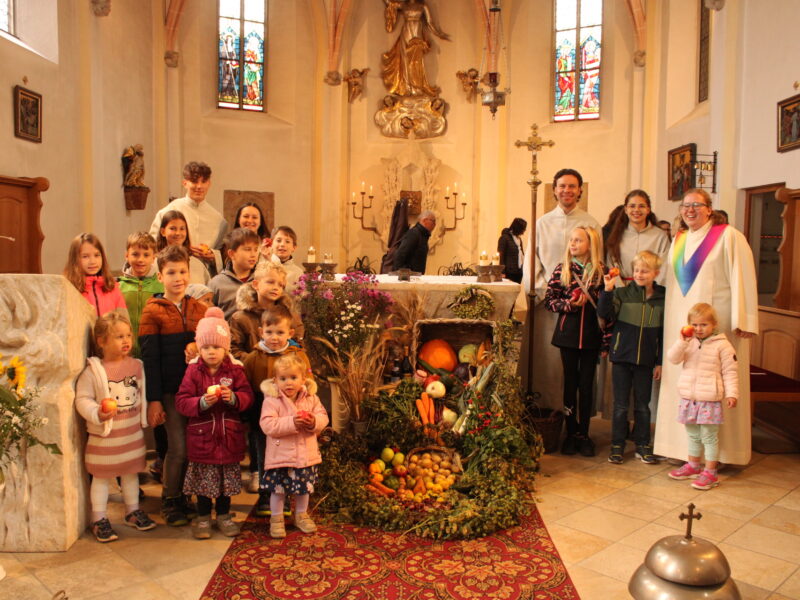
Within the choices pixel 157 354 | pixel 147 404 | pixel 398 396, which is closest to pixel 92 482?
pixel 147 404

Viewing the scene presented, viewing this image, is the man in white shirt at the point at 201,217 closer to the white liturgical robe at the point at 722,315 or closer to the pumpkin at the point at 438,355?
the pumpkin at the point at 438,355

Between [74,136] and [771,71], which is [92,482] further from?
[771,71]

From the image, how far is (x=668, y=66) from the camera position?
1132 cm

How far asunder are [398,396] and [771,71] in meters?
5.80

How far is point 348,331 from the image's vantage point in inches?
203

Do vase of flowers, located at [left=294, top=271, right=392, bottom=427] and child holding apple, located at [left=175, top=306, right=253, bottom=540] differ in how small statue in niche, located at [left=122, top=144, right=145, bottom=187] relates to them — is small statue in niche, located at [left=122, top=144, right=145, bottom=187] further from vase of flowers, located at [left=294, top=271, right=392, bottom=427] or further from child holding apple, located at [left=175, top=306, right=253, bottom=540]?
child holding apple, located at [left=175, top=306, right=253, bottom=540]

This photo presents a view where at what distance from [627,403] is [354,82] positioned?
9.64 m

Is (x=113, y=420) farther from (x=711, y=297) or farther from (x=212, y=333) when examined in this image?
(x=711, y=297)

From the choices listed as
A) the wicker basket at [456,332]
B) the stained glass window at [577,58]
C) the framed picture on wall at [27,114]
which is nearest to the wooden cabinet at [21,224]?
the framed picture on wall at [27,114]

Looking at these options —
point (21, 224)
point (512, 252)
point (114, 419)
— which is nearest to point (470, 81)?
point (512, 252)

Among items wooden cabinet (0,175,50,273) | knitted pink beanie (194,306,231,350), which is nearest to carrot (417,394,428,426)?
A: knitted pink beanie (194,306,231,350)

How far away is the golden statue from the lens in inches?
511

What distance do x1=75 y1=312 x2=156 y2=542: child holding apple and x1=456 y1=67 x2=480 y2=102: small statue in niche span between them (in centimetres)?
1049

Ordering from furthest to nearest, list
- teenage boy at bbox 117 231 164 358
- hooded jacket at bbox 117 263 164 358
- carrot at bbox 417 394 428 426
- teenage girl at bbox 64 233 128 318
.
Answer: carrot at bbox 417 394 428 426 < hooded jacket at bbox 117 263 164 358 < teenage boy at bbox 117 231 164 358 < teenage girl at bbox 64 233 128 318
